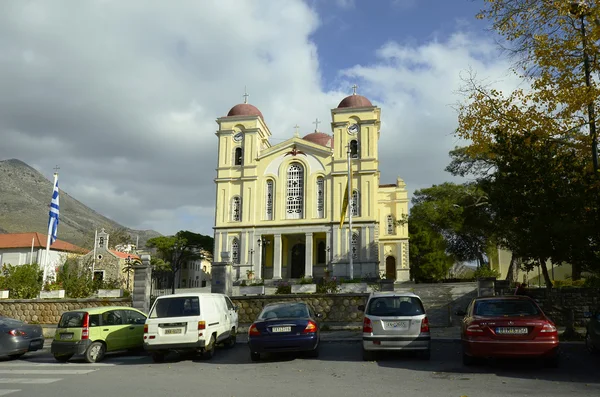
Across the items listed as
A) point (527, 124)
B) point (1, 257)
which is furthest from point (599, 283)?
point (1, 257)

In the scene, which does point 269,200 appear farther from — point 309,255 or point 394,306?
point 394,306

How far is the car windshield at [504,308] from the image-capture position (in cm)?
955

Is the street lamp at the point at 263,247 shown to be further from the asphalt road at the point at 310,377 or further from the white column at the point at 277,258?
the asphalt road at the point at 310,377

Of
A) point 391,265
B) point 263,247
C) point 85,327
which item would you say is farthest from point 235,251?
point 85,327

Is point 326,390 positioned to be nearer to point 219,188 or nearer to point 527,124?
point 527,124

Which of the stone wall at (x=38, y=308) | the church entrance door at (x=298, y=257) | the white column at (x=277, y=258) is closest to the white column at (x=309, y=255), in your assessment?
the white column at (x=277, y=258)

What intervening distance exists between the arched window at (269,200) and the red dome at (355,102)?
9442 mm

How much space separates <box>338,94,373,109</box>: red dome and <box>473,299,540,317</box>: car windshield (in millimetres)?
34262

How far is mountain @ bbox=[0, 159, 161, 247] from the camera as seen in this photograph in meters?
124

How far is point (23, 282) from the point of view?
89.5 ft

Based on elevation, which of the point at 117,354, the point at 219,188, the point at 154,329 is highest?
the point at 219,188

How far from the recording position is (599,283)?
43.0 feet

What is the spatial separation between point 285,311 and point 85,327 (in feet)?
16.1

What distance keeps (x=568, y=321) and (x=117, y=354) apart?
12.2 m
